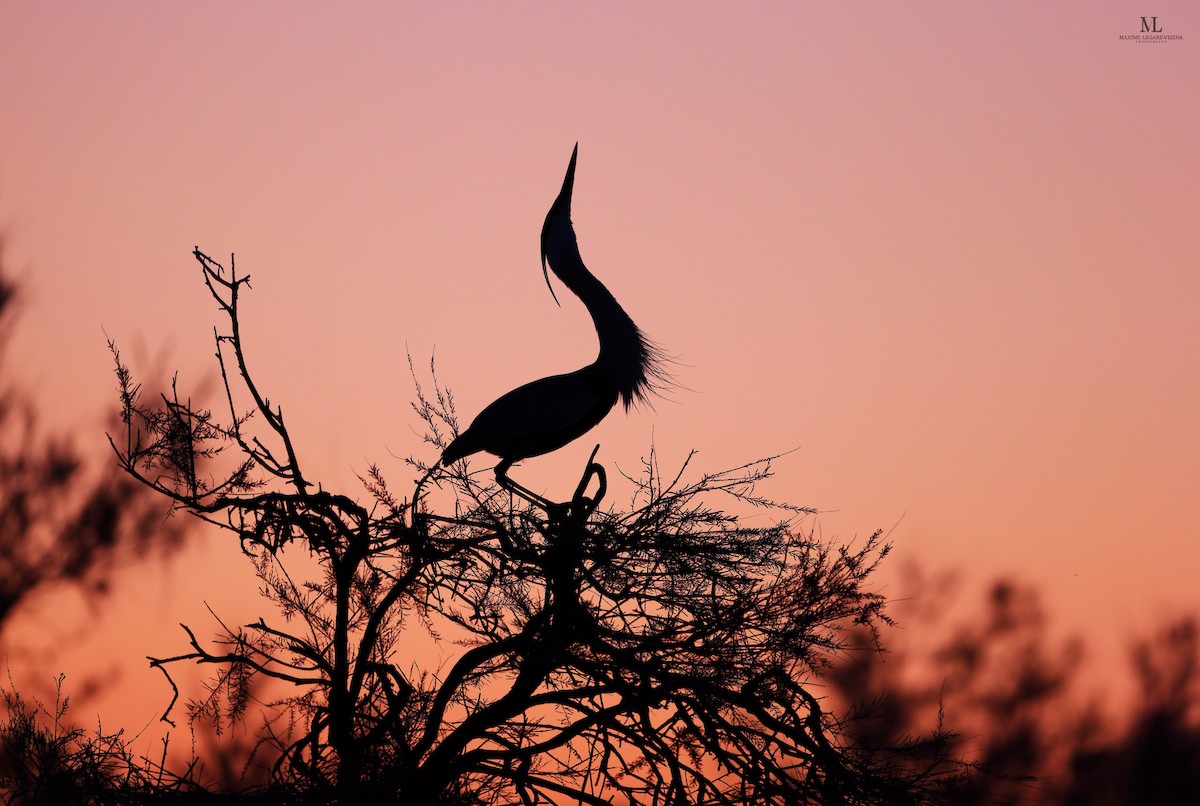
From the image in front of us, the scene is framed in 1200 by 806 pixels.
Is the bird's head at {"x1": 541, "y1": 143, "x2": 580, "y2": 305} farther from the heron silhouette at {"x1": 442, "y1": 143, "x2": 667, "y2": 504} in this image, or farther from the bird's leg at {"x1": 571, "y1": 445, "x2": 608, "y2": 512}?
the bird's leg at {"x1": 571, "y1": 445, "x2": 608, "y2": 512}

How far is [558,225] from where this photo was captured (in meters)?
9.05

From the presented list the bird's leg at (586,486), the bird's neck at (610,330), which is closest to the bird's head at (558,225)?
the bird's neck at (610,330)

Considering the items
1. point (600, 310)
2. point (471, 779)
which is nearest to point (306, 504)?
point (471, 779)

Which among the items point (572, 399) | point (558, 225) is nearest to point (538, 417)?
point (572, 399)

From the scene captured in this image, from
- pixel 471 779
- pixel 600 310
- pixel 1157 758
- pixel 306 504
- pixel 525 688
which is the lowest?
pixel 471 779

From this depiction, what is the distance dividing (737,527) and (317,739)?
2.30m

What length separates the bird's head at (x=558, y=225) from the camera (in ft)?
29.1

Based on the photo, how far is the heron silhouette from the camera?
7.64m

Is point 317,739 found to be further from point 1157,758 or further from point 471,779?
point 1157,758

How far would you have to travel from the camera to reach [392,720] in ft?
18.6

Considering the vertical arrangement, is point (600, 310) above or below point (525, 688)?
above

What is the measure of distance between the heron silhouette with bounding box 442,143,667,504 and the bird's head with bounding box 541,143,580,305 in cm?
46

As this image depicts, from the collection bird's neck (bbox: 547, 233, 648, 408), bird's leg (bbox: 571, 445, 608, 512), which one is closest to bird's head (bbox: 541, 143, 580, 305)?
bird's neck (bbox: 547, 233, 648, 408)

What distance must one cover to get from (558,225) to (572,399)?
1884 mm
